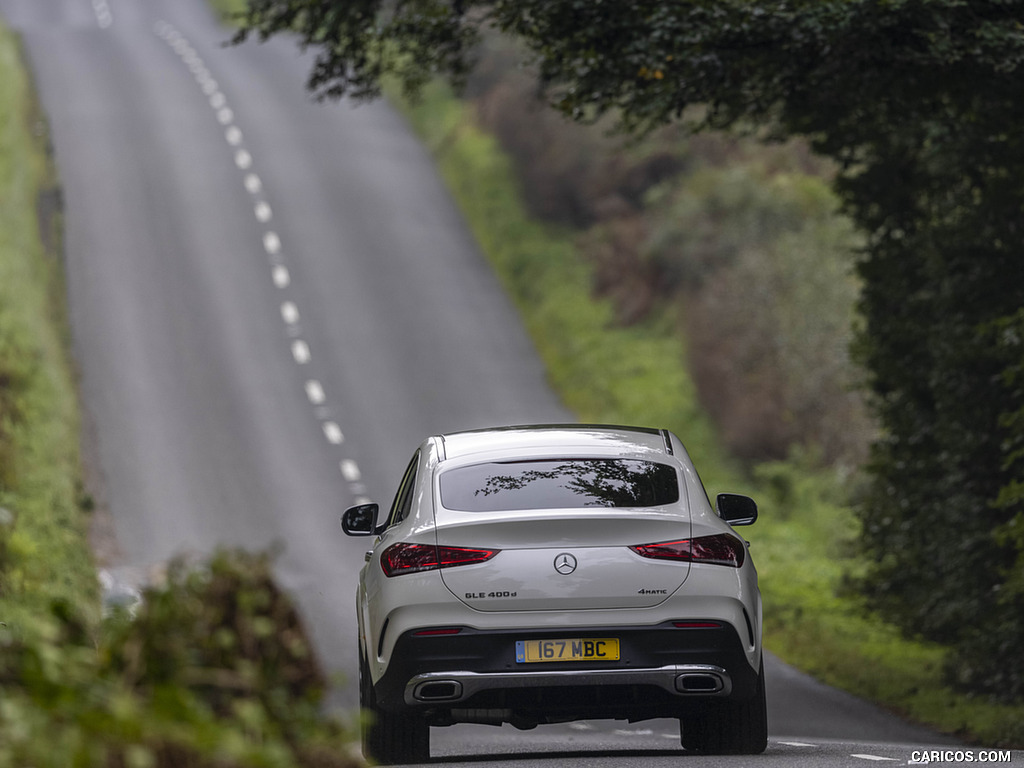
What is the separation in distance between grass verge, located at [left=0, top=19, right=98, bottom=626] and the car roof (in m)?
2.81

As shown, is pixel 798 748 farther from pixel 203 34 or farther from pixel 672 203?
pixel 203 34

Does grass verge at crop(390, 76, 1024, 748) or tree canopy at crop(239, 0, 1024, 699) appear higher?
tree canopy at crop(239, 0, 1024, 699)

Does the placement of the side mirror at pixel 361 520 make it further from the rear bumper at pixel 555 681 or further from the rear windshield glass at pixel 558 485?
the rear bumper at pixel 555 681

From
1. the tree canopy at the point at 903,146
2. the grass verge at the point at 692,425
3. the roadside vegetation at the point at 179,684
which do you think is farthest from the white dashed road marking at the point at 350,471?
the roadside vegetation at the point at 179,684

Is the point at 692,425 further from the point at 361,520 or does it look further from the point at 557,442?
the point at 557,442

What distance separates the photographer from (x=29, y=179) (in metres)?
36.8

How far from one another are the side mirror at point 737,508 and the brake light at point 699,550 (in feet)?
3.69

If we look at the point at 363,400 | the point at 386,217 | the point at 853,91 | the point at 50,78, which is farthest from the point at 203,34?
the point at 853,91

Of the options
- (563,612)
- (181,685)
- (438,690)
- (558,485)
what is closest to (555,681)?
(563,612)

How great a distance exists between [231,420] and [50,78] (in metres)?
23.3

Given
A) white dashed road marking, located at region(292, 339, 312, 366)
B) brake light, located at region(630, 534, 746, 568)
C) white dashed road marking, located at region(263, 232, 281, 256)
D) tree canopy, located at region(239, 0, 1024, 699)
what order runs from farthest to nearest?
white dashed road marking, located at region(263, 232, 281, 256) < white dashed road marking, located at region(292, 339, 312, 366) < tree canopy, located at region(239, 0, 1024, 699) < brake light, located at region(630, 534, 746, 568)

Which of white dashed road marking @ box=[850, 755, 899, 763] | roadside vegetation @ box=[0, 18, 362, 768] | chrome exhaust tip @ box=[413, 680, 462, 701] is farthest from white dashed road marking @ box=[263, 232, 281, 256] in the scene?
roadside vegetation @ box=[0, 18, 362, 768]

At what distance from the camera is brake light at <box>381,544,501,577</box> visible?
7.81m

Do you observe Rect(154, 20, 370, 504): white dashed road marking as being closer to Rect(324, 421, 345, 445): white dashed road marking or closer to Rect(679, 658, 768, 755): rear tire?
Rect(324, 421, 345, 445): white dashed road marking
